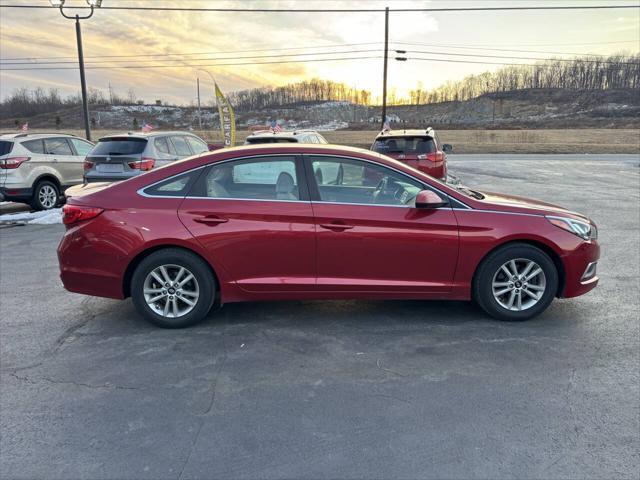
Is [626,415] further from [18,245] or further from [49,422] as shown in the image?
[18,245]

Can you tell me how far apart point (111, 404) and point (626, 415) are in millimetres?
3290

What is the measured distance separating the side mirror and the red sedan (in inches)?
0.4

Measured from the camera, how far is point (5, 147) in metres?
10.2

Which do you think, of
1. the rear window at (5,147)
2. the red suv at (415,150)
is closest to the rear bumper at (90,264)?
the rear window at (5,147)

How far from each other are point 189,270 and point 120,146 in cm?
656

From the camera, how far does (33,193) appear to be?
10477mm

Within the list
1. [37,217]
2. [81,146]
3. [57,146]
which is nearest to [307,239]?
[37,217]

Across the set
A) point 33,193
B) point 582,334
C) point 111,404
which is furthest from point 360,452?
point 33,193

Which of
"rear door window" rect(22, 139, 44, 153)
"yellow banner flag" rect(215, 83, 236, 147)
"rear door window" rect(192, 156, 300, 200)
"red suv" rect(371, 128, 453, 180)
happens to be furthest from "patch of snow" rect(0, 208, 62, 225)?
"yellow banner flag" rect(215, 83, 236, 147)

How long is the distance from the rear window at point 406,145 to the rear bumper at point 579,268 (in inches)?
272

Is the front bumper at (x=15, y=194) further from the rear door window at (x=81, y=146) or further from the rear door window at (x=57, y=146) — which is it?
the rear door window at (x=81, y=146)

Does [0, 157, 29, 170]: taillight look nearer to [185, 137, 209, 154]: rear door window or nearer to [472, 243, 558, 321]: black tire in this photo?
[185, 137, 209, 154]: rear door window

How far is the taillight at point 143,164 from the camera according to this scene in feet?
31.4

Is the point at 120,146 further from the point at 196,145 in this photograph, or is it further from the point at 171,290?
the point at 171,290
